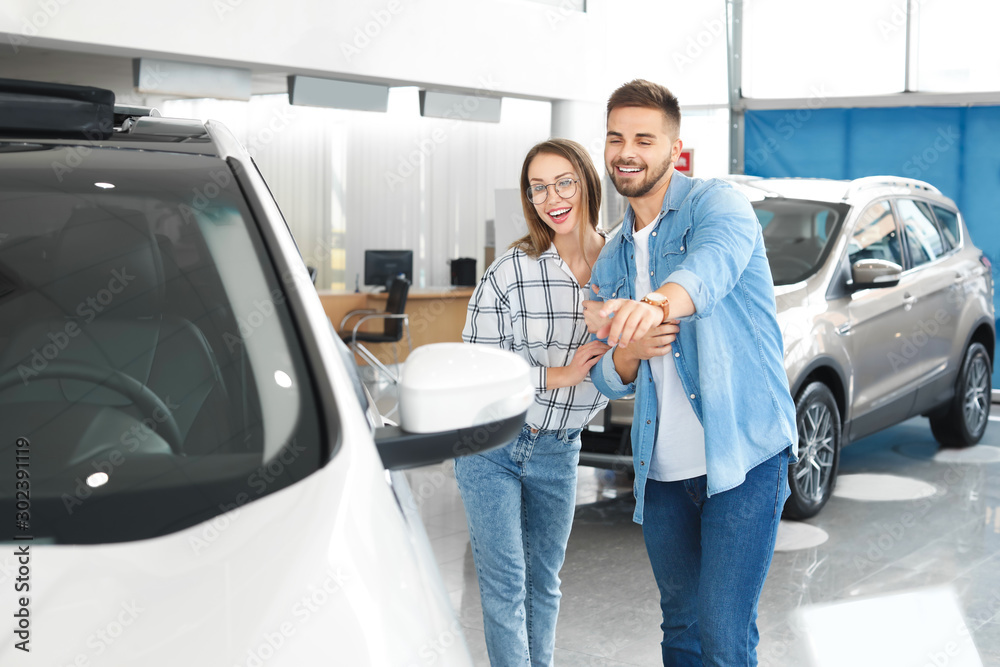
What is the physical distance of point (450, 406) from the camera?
4.07ft

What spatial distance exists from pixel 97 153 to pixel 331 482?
2.45ft

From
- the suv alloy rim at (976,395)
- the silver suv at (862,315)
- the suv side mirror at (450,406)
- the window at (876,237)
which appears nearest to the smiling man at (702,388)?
A: the suv side mirror at (450,406)

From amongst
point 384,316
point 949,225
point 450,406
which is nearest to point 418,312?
point 384,316

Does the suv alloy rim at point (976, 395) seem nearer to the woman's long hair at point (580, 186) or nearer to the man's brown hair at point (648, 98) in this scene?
the woman's long hair at point (580, 186)

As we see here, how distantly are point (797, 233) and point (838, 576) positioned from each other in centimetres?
190

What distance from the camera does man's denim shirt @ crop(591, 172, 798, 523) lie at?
6.04 ft

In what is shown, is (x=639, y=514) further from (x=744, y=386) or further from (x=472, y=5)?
(x=472, y=5)

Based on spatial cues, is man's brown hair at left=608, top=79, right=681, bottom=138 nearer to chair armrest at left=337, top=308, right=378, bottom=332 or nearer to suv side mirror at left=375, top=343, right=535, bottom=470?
suv side mirror at left=375, top=343, right=535, bottom=470

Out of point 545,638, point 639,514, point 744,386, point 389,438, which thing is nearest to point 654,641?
point 545,638

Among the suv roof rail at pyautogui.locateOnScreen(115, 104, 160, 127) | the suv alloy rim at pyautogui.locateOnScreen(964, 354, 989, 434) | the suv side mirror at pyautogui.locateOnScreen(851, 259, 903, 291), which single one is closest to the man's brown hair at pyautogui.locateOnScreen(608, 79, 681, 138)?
the suv roof rail at pyautogui.locateOnScreen(115, 104, 160, 127)

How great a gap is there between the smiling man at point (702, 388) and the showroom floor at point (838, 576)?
1.21 metres

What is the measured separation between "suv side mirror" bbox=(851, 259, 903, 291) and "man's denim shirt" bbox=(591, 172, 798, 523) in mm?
2931

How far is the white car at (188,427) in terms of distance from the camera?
3.20 ft

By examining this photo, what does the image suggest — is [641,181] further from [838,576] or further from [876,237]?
[876,237]
